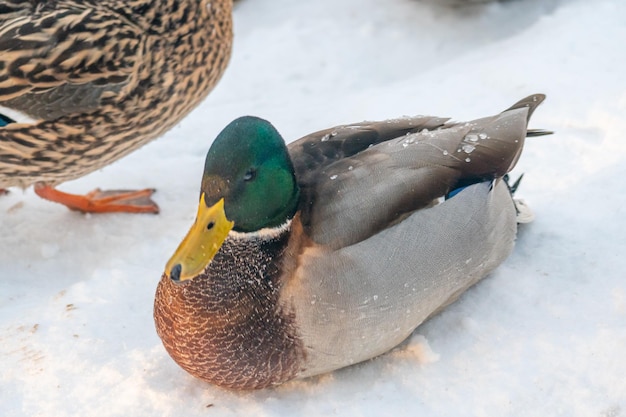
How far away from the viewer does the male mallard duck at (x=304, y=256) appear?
2.58 metres

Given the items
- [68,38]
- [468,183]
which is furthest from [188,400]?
[68,38]

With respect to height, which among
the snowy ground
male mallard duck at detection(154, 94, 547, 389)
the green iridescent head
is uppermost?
the green iridescent head

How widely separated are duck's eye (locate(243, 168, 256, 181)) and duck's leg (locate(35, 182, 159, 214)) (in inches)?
63.9

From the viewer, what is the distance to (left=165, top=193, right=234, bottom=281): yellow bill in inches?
98.5

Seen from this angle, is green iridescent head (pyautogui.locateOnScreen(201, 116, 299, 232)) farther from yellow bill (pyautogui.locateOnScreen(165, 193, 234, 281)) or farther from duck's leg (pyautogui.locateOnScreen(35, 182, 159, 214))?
duck's leg (pyautogui.locateOnScreen(35, 182, 159, 214))

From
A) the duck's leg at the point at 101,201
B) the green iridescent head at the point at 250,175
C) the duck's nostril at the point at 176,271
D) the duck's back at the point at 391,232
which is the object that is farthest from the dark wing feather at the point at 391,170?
the duck's leg at the point at 101,201

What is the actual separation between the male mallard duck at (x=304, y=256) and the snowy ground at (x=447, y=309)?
0.19m

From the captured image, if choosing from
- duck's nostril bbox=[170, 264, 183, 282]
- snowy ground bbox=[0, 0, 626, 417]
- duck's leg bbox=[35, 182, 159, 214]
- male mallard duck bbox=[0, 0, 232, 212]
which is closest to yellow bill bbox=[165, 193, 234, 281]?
duck's nostril bbox=[170, 264, 183, 282]

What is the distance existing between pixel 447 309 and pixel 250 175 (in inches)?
39.8

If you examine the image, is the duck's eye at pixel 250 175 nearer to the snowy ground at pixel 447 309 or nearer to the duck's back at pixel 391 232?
the duck's back at pixel 391 232

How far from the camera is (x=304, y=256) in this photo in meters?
2.66

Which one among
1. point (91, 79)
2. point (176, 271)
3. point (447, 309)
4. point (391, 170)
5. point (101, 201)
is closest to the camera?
point (176, 271)

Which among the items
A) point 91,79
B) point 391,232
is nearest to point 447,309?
point 391,232

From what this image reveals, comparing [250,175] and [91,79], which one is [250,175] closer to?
[250,175]
